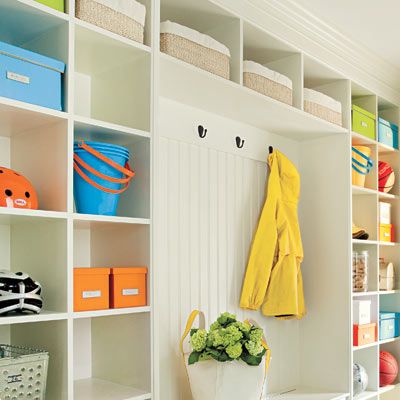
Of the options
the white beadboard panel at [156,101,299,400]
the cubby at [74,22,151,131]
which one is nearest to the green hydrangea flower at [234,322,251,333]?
the white beadboard panel at [156,101,299,400]

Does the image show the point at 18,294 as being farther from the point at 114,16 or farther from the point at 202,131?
the point at 202,131

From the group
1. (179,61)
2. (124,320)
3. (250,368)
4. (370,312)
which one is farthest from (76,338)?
(370,312)

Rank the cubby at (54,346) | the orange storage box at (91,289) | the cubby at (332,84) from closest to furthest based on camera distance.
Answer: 1. the cubby at (54,346)
2. the orange storage box at (91,289)
3. the cubby at (332,84)

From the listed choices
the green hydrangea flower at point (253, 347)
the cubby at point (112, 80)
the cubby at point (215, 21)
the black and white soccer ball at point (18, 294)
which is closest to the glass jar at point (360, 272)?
the green hydrangea flower at point (253, 347)

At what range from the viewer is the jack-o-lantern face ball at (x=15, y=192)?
1820 millimetres

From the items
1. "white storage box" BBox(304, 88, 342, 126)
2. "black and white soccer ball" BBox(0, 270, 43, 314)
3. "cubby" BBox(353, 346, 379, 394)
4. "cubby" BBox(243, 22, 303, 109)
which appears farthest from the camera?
"cubby" BBox(353, 346, 379, 394)

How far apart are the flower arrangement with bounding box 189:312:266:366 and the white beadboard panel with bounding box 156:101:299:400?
10.3 inches

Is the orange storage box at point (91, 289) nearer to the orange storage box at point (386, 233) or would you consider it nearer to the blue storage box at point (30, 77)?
the blue storage box at point (30, 77)

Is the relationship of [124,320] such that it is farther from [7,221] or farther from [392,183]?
[392,183]

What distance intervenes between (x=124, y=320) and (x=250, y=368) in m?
0.69

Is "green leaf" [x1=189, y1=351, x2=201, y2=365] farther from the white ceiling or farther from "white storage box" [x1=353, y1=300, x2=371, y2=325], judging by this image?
the white ceiling

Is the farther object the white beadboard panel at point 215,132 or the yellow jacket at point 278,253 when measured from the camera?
the yellow jacket at point 278,253

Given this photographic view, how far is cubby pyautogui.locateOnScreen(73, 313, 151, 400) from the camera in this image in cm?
216

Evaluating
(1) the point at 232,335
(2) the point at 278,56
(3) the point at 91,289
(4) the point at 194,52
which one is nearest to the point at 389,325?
(1) the point at 232,335
